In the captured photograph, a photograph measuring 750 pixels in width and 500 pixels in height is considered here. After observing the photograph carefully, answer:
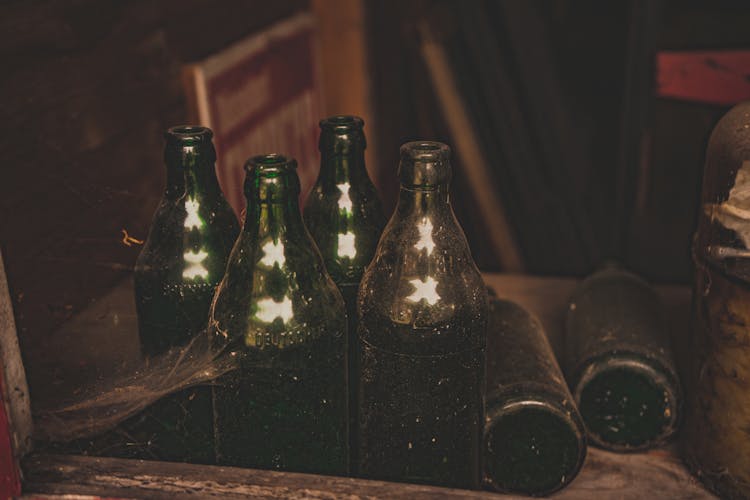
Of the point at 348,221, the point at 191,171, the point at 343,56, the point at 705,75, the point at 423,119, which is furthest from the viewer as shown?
the point at 423,119

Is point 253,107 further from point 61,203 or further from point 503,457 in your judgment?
point 503,457

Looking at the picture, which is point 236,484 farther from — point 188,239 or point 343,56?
point 343,56

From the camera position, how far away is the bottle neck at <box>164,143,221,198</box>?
980mm

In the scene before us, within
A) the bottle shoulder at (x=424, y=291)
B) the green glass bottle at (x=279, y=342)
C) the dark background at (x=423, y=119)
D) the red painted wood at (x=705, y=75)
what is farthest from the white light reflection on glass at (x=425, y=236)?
the red painted wood at (x=705, y=75)

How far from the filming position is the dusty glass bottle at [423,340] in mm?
910

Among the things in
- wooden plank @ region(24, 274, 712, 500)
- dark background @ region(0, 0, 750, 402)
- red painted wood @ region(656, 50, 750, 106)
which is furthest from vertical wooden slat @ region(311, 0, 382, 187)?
wooden plank @ region(24, 274, 712, 500)

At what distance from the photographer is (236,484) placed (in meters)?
0.95

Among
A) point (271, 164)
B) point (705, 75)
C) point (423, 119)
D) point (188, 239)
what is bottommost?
point (423, 119)

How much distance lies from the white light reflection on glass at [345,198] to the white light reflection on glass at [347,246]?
37 millimetres

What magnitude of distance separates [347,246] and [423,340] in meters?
0.22

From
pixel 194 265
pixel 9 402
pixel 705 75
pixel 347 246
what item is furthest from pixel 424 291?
pixel 705 75

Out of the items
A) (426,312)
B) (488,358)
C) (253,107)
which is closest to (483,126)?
(253,107)

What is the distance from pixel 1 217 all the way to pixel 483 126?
7.02 feet

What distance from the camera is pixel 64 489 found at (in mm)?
978
